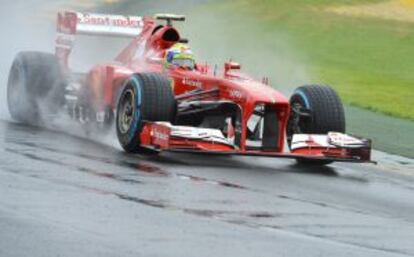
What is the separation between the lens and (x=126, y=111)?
14773 millimetres

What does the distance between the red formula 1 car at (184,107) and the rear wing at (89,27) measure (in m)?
0.44

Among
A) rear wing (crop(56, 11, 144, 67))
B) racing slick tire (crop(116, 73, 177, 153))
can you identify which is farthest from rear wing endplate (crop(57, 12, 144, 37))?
racing slick tire (crop(116, 73, 177, 153))

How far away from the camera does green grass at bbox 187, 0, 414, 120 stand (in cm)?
2492

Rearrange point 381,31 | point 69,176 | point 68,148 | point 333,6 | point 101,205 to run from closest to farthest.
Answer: point 101,205, point 69,176, point 68,148, point 381,31, point 333,6

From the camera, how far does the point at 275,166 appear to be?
14.6 m

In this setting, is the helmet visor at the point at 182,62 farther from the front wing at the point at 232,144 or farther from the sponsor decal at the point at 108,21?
the sponsor decal at the point at 108,21

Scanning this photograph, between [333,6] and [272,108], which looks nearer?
[272,108]

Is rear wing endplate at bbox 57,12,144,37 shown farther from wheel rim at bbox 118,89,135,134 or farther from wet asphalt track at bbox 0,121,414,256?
wheel rim at bbox 118,89,135,134

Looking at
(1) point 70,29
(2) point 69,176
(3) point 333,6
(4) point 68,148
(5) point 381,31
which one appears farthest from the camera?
(3) point 333,6

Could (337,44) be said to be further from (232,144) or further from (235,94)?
(232,144)

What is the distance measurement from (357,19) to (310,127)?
68.6 feet

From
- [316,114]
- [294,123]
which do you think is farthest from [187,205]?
[294,123]

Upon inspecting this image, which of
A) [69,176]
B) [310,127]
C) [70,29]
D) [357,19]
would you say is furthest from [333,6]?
[69,176]

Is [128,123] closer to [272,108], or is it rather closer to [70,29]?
[272,108]
